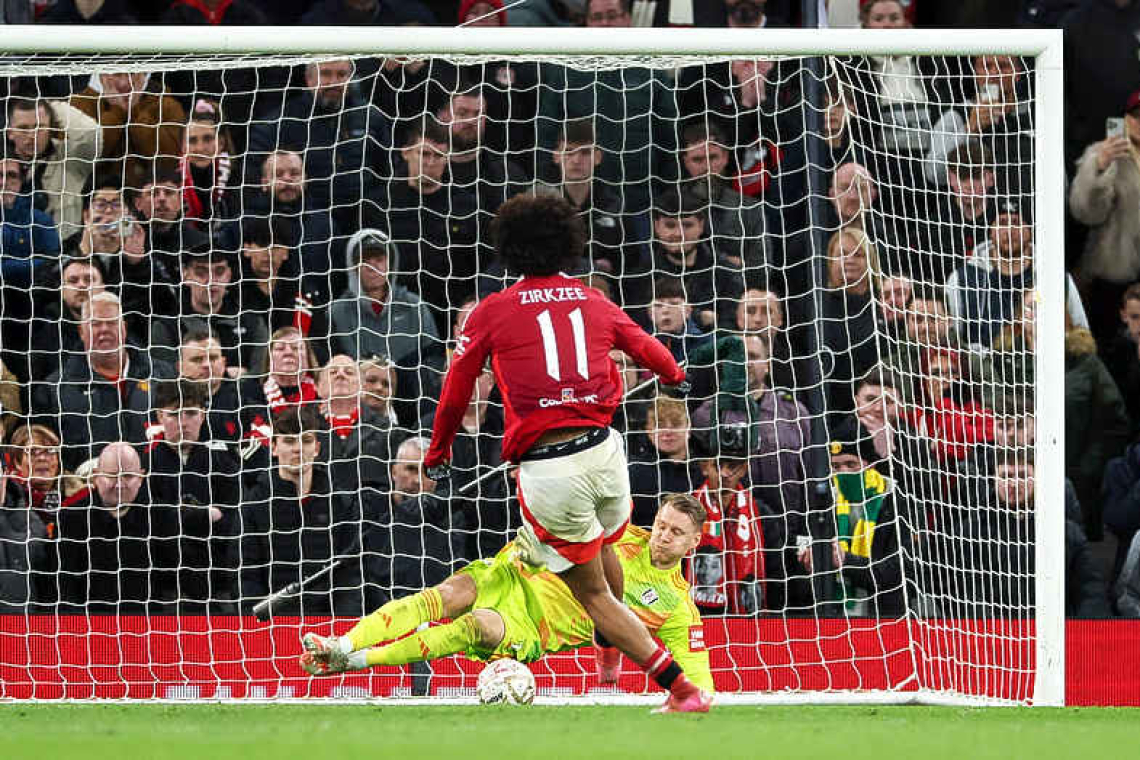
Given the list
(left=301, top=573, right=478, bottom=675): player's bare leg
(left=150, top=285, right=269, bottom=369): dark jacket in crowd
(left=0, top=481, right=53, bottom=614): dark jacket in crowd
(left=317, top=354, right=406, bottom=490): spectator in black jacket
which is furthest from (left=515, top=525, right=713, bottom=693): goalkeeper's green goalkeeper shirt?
(left=0, top=481, right=53, bottom=614): dark jacket in crowd

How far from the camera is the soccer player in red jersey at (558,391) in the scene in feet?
22.4

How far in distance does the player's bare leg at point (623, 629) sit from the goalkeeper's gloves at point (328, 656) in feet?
3.24

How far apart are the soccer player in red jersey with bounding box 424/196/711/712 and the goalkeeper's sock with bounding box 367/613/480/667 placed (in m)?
0.89

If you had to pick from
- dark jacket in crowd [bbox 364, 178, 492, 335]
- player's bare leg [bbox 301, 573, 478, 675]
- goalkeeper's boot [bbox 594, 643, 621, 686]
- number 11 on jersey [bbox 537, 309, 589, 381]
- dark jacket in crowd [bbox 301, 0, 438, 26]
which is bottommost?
goalkeeper's boot [bbox 594, 643, 621, 686]

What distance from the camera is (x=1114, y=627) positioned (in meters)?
9.27

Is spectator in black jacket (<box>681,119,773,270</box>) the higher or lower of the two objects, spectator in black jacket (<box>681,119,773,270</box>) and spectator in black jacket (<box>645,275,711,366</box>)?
the higher

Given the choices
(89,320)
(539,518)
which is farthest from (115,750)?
(89,320)

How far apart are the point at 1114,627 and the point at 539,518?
3838 mm

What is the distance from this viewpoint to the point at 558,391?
6816 mm

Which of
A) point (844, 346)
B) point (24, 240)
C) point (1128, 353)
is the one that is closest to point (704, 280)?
point (844, 346)

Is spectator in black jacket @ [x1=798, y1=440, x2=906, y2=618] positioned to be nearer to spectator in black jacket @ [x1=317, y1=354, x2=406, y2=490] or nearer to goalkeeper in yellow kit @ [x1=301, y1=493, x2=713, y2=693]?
goalkeeper in yellow kit @ [x1=301, y1=493, x2=713, y2=693]

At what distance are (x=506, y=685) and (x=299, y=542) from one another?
1894 mm

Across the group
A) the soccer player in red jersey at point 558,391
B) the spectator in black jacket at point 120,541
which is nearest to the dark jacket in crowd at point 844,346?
the soccer player in red jersey at point 558,391

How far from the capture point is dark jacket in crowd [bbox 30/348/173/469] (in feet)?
30.1
